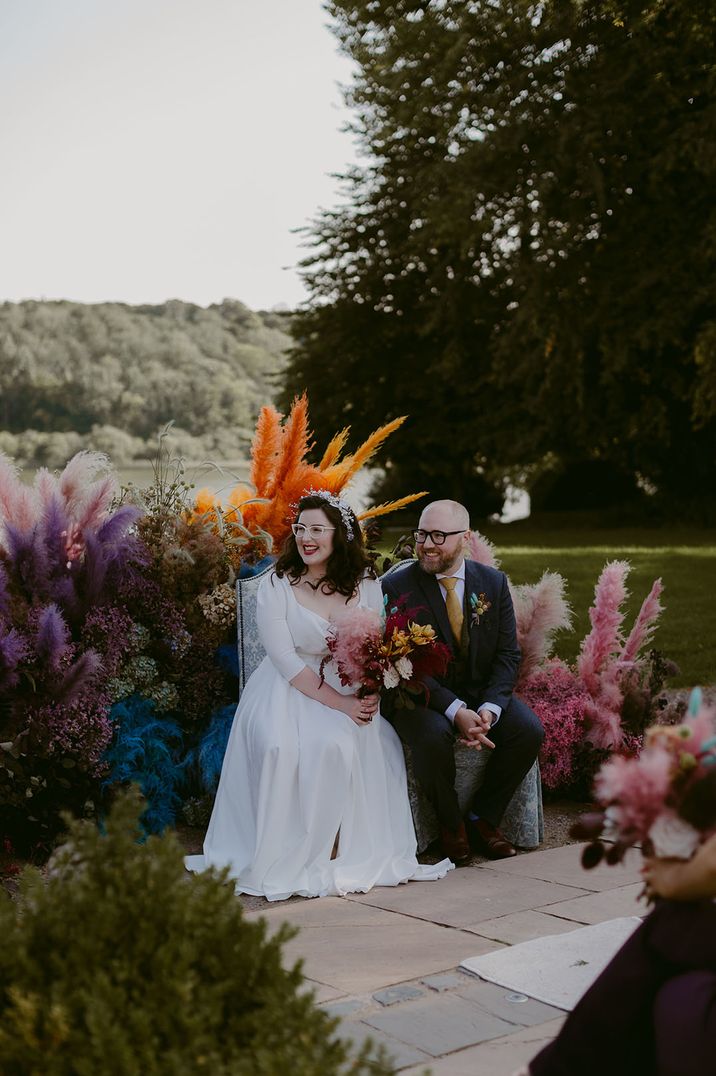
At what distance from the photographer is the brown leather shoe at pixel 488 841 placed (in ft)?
17.0

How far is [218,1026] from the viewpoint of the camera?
78.6 inches

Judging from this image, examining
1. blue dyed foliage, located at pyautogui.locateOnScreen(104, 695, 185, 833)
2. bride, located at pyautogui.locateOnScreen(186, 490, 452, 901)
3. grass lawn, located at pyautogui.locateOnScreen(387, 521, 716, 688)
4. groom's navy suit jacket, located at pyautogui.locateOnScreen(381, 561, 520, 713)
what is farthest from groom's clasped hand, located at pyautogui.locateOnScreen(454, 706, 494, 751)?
grass lawn, located at pyautogui.locateOnScreen(387, 521, 716, 688)

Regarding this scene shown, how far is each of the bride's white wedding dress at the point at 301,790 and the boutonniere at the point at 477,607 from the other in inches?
19.6

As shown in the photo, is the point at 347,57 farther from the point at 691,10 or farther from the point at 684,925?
the point at 684,925

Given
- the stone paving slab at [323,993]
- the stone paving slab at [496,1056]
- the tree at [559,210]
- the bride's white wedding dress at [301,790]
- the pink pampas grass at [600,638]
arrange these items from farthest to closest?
the tree at [559,210], the pink pampas grass at [600,638], the bride's white wedding dress at [301,790], the stone paving slab at [323,993], the stone paving slab at [496,1056]

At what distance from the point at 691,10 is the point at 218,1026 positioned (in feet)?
60.3

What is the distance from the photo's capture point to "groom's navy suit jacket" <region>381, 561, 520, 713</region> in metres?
5.39

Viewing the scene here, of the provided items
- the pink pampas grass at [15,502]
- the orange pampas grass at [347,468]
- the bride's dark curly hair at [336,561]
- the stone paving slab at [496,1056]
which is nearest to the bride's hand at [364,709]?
the bride's dark curly hair at [336,561]

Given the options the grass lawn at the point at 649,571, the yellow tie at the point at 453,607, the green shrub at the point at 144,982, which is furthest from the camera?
the grass lawn at the point at 649,571

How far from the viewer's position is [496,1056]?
3.05 m

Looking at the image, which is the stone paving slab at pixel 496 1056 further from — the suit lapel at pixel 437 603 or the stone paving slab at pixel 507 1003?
the suit lapel at pixel 437 603

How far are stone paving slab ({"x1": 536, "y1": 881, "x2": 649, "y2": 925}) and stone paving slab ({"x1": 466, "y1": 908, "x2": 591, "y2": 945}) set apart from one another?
4 cm

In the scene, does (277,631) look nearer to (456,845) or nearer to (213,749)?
(213,749)

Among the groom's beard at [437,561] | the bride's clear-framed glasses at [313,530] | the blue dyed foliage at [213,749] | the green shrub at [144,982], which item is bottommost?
the blue dyed foliage at [213,749]
